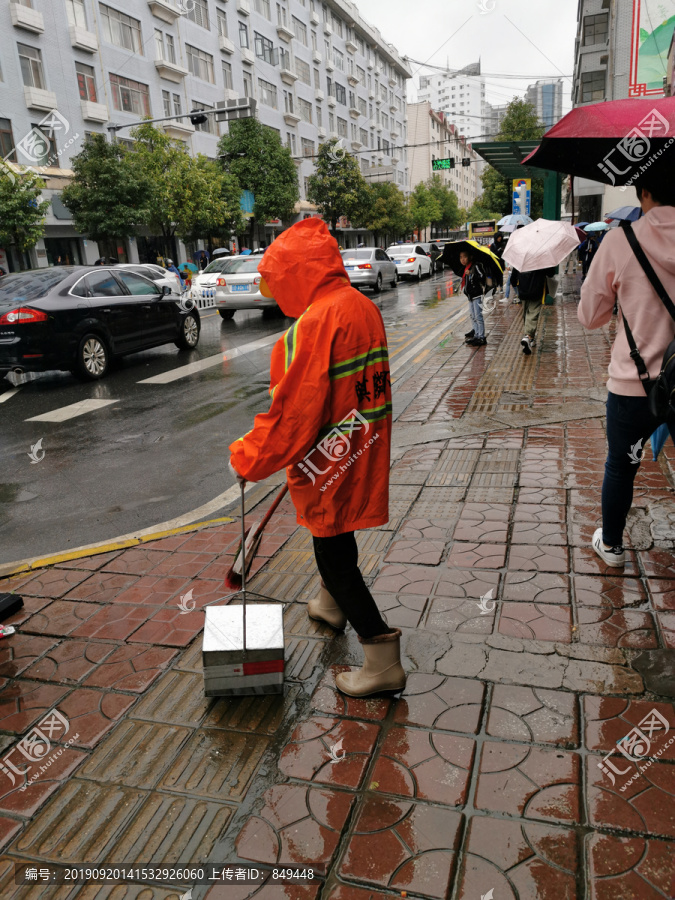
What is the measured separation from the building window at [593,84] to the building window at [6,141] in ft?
98.0

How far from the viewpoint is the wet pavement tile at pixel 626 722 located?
2.36 meters

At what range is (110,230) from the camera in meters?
22.9

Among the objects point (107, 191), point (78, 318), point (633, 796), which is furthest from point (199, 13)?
point (633, 796)

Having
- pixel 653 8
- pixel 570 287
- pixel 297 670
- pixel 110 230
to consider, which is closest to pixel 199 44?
pixel 110 230

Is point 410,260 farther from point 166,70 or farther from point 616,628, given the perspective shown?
point 616,628

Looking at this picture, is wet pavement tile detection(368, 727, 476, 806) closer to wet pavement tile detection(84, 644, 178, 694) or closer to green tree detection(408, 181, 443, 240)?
wet pavement tile detection(84, 644, 178, 694)

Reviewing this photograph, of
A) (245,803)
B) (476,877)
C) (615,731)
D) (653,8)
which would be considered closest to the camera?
(476,877)

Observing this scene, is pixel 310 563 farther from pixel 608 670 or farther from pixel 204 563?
pixel 608 670

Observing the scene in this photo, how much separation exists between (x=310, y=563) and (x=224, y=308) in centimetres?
1336

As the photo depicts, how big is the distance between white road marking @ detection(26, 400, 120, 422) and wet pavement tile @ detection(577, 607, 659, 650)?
638cm

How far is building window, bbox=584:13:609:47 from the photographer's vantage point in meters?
36.6

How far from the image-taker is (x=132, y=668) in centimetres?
298

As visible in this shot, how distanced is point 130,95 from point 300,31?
25.4 m

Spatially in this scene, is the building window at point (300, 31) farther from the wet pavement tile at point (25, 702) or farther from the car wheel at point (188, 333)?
the wet pavement tile at point (25, 702)
